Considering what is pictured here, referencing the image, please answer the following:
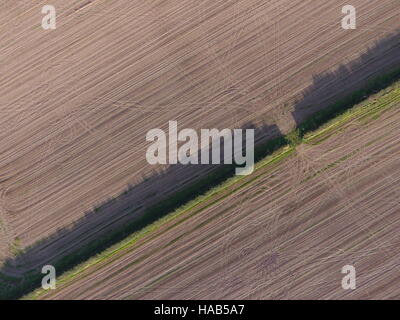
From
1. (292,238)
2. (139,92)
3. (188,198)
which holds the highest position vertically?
(139,92)

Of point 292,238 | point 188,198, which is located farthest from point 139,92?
point 292,238

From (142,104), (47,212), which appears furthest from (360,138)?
(47,212)

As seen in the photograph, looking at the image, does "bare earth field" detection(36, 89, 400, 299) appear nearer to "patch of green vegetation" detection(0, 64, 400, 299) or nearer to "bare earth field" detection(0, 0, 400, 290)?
"bare earth field" detection(0, 0, 400, 290)

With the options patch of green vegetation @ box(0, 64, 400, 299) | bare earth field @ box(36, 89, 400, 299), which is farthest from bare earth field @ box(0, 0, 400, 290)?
patch of green vegetation @ box(0, 64, 400, 299)

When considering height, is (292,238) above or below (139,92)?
below

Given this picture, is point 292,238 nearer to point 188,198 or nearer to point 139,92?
point 188,198
